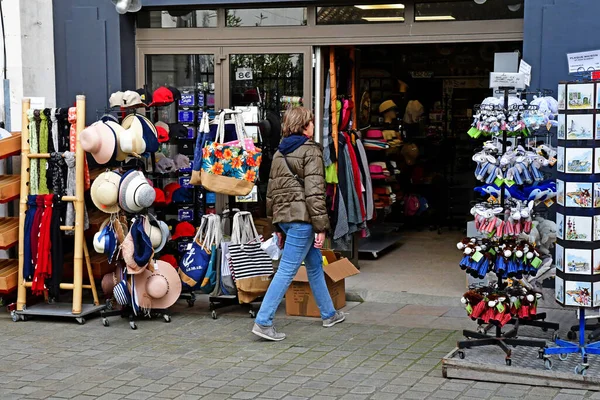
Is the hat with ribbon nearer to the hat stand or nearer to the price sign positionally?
the hat stand

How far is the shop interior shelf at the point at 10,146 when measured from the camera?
7.93 metres

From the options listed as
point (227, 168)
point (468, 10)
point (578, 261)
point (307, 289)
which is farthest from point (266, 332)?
point (468, 10)

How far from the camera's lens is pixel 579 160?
6.03 meters

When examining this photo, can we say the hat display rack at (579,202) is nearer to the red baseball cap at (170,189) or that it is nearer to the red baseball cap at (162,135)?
the red baseball cap at (162,135)

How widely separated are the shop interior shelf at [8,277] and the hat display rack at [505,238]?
13.2 ft

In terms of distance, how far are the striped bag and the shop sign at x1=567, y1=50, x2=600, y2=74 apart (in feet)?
9.84

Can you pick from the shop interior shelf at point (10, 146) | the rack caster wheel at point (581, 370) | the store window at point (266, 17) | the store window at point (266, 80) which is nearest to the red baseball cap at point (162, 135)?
the store window at point (266, 80)

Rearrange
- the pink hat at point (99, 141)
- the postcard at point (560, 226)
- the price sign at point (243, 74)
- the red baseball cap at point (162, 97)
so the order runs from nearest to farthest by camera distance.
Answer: the postcard at point (560, 226) < the pink hat at point (99, 141) < the red baseball cap at point (162, 97) < the price sign at point (243, 74)

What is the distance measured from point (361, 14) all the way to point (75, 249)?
A: 350 cm

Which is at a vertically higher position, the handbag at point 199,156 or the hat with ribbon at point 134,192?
the handbag at point 199,156

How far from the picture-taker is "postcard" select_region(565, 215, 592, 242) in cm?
606

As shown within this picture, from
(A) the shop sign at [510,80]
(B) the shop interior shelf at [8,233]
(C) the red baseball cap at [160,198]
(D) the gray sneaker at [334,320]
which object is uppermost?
(A) the shop sign at [510,80]

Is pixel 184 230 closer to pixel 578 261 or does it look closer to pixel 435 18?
pixel 435 18

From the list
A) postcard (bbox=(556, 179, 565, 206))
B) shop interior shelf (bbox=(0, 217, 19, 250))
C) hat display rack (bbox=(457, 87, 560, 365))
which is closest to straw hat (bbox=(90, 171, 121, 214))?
shop interior shelf (bbox=(0, 217, 19, 250))
